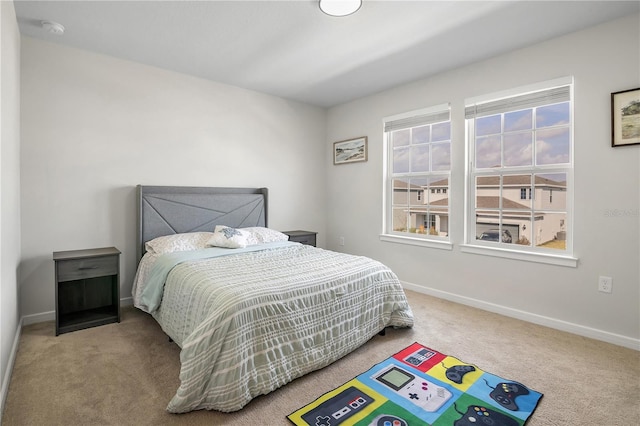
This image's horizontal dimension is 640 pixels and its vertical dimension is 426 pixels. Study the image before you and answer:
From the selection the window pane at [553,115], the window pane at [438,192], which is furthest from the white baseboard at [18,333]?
the window pane at [553,115]

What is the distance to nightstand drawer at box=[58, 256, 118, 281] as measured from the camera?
2594mm

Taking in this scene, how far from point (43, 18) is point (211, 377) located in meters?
2.91

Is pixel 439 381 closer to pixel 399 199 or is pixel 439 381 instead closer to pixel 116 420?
pixel 116 420

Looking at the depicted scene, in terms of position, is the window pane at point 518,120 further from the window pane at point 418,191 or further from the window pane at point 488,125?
the window pane at point 418,191

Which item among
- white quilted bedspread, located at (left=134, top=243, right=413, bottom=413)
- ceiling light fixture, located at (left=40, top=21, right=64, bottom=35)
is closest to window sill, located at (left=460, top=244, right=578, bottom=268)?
white quilted bedspread, located at (left=134, top=243, right=413, bottom=413)

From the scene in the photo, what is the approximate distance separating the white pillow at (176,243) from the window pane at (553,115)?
334 cm

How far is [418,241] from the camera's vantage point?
379cm

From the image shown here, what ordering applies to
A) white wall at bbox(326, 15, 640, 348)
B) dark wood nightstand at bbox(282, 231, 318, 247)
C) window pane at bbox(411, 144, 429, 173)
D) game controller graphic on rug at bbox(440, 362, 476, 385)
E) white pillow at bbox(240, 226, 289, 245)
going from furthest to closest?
dark wood nightstand at bbox(282, 231, 318, 247)
window pane at bbox(411, 144, 429, 173)
white pillow at bbox(240, 226, 289, 245)
white wall at bbox(326, 15, 640, 348)
game controller graphic on rug at bbox(440, 362, 476, 385)

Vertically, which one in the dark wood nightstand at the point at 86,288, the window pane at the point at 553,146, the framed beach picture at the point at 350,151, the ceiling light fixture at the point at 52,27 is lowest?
the dark wood nightstand at the point at 86,288

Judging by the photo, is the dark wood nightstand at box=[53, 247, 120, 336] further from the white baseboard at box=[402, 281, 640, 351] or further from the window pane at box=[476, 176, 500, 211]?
the window pane at box=[476, 176, 500, 211]

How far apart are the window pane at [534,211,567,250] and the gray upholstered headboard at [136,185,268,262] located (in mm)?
2978

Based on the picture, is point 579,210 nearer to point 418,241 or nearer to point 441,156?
point 441,156

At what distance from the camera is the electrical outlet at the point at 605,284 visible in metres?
2.54

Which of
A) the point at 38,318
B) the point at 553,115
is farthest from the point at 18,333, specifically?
the point at 553,115
